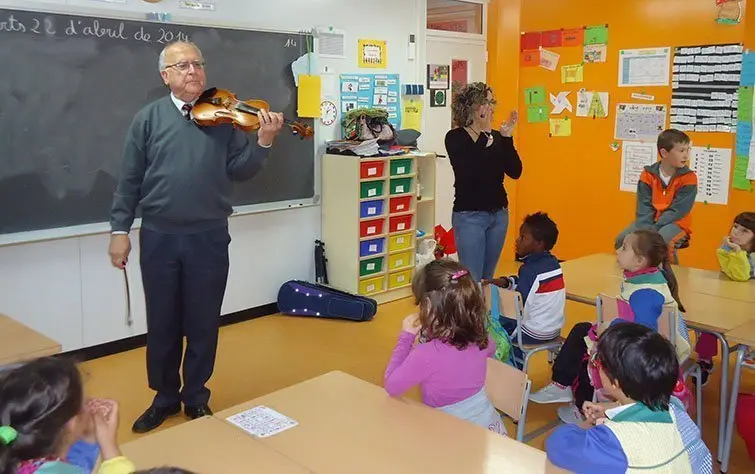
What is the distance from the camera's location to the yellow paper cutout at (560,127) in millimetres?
6271

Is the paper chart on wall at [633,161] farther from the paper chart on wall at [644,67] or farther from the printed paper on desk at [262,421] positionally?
the printed paper on desk at [262,421]

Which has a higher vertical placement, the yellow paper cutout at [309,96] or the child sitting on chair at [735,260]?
the yellow paper cutout at [309,96]

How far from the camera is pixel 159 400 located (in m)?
3.26

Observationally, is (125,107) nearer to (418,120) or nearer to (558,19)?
(418,120)

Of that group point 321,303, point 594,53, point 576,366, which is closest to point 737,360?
point 576,366

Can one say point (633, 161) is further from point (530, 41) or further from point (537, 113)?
point (530, 41)

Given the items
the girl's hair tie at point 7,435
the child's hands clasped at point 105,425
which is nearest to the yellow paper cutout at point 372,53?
the child's hands clasped at point 105,425

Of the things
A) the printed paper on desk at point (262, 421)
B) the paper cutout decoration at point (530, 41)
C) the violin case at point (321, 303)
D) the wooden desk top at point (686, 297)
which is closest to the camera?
the printed paper on desk at point (262, 421)

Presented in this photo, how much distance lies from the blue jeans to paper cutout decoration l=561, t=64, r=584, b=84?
2.62 m

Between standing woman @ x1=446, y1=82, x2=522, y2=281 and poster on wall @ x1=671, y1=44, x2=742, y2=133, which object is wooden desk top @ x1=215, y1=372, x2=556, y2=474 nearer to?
standing woman @ x1=446, y1=82, x2=522, y2=281

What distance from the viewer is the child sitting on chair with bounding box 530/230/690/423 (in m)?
2.72

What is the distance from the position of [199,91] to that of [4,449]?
78.8 inches

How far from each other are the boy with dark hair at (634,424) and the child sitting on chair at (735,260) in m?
1.80

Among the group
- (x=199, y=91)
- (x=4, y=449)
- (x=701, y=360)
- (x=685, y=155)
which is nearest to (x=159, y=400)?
(x=199, y=91)
